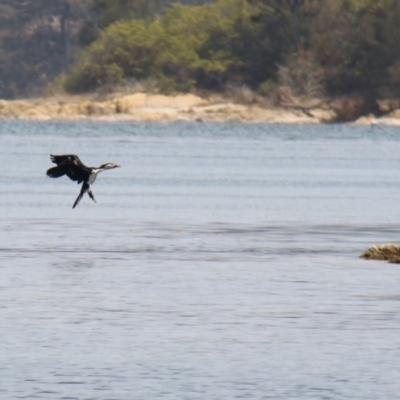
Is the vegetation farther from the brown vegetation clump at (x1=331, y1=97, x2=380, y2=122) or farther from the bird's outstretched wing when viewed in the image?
the bird's outstretched wing

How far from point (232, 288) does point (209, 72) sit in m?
85.9

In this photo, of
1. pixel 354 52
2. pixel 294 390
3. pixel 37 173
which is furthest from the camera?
pixel 354 52

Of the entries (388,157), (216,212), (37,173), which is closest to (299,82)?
(388,157)

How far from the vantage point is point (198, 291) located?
17750 mm

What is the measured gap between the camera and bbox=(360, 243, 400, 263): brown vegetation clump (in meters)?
20.8

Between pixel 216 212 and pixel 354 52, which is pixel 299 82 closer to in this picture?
pixel 354 52

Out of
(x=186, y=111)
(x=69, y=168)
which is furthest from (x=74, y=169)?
(x=186, y=111)

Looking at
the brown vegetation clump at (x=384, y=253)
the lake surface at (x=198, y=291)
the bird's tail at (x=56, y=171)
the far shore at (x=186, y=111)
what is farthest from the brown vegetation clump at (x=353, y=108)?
the bird's tail at (x=56, y=171)

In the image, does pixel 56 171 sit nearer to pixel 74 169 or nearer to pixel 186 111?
pixel 74 169

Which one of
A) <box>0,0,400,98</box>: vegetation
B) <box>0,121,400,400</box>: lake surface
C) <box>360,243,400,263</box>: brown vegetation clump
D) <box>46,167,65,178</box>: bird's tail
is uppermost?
<box>0,0,400,98</box>: vegetation

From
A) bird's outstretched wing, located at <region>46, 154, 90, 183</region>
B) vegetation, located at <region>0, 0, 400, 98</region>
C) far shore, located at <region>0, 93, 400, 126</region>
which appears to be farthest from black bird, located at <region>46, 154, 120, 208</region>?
vegetation, located at <region>0, 0, 400, 98</region>

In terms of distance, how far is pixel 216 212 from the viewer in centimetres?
3062

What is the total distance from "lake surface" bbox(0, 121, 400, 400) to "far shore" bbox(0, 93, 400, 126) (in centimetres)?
5589

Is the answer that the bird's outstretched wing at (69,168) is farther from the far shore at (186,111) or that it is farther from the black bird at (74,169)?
the far shore at (186,111)
